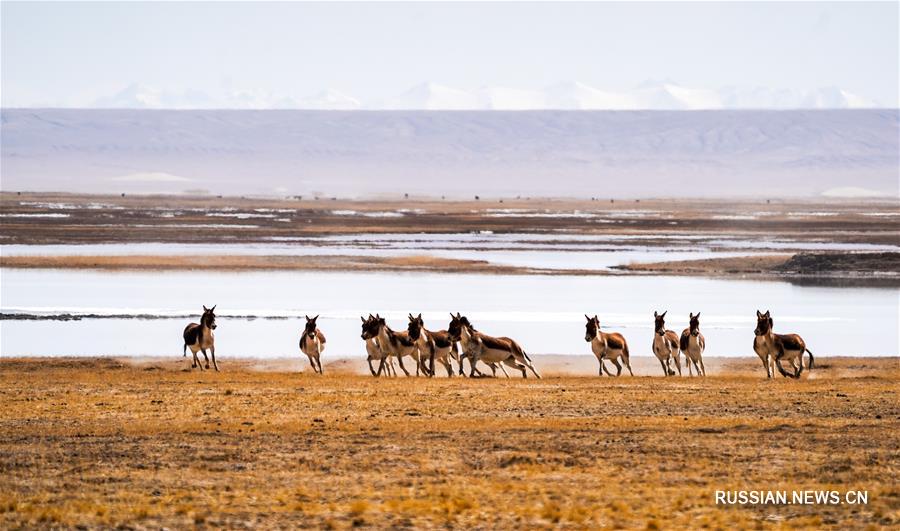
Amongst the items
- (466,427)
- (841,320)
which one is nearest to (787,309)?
(841,320)

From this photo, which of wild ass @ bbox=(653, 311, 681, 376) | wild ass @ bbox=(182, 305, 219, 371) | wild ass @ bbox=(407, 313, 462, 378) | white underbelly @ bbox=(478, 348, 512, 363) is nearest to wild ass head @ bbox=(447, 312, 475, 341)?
wild ass @ bbox=(407, 313, 462, 378)

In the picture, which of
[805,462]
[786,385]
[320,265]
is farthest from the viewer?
[320,265]

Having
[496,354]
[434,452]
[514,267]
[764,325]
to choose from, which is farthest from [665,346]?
[514,267]

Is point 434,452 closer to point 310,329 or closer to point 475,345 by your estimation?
point 475,345

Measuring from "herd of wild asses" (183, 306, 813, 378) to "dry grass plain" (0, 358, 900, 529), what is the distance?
1.52 m

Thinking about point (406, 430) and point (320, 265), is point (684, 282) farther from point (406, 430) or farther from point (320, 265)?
point (406, 430)

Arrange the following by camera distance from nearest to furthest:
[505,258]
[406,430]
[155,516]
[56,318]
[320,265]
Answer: [155,516]
[406,430]
[56,318]
[320,265]
[505,258]

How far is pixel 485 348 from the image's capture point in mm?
22953

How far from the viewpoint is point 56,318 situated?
3175 cm

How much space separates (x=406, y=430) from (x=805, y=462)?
4451 mm

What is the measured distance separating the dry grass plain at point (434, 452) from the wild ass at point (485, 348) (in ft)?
4.50

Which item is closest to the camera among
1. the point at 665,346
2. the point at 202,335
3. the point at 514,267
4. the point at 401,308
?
the point at 202,335

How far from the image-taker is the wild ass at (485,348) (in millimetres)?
22688

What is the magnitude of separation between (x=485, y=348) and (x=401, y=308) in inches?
493
